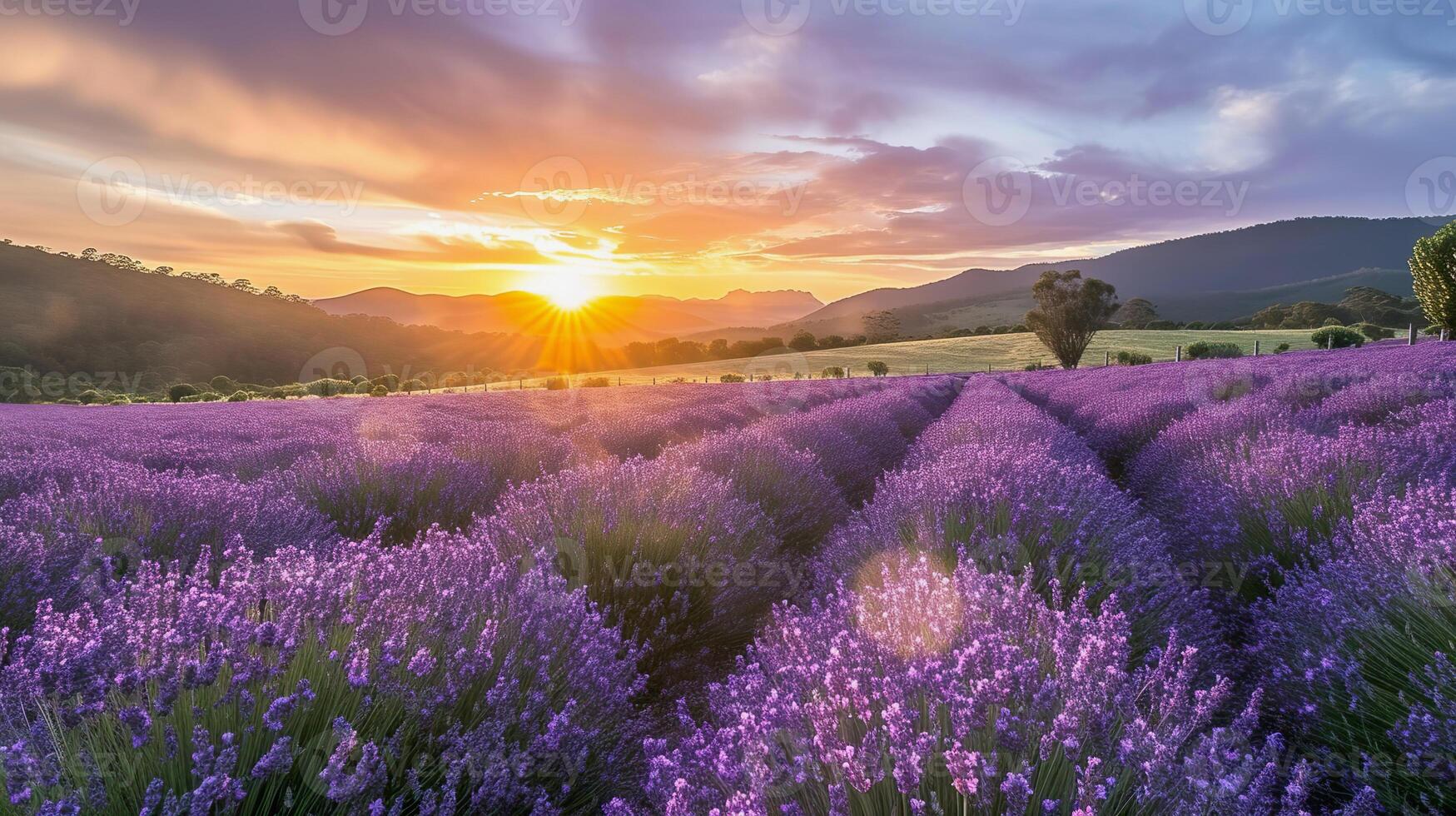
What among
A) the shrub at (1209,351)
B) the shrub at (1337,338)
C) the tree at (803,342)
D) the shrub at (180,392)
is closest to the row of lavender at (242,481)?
the shrub at (180,392)

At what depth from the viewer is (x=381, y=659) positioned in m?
1.62

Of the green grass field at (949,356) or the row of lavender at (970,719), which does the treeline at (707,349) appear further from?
the row of lavender at (970,719)

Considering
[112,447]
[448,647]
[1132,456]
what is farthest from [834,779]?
[112,447]

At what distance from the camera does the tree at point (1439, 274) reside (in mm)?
23281

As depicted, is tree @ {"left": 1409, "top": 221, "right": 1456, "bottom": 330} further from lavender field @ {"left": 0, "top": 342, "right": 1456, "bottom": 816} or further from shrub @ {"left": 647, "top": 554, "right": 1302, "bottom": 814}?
shrub @ {"left": 647, "top": 554, "right": 1302, "bottom": 814}

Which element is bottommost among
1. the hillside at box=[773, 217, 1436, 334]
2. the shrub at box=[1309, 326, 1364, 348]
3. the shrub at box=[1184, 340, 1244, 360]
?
the shrub at box=[1184, 340, 1244, 360]

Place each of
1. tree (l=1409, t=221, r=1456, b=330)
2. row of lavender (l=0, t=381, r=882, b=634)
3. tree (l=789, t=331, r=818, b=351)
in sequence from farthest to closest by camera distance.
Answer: tree (l=789, t=331, r=818, b=351) → tree (l=1409, t=221, r=1456, b=330) → row of lavender (l=0, t=381, r=882, b=634)

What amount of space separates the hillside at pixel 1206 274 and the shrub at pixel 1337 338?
71.9 m

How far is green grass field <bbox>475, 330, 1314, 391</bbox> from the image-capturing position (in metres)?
38.1

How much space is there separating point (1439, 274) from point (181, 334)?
91.6 meters

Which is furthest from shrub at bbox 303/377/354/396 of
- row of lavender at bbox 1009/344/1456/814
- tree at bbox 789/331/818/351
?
row of lavender at bbox 1009/344/1456/814

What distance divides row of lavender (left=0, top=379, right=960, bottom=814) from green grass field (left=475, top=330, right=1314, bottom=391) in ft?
100

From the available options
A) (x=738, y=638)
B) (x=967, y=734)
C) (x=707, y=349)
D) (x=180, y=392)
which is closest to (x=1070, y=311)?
(x=707, y=349)

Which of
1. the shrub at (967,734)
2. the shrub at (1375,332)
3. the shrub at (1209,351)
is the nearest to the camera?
the shrub at (967,734)
